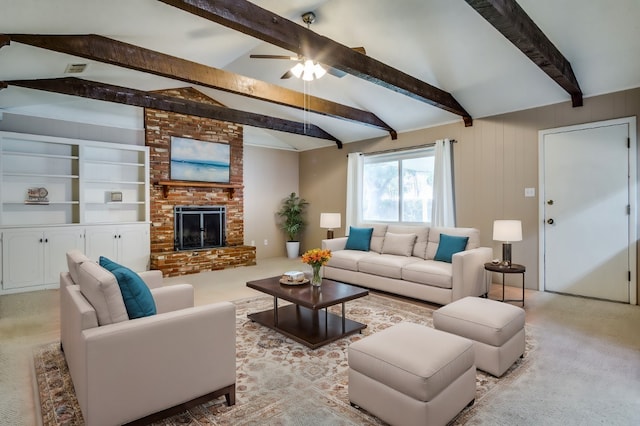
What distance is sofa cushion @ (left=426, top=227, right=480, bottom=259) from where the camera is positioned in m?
4.36

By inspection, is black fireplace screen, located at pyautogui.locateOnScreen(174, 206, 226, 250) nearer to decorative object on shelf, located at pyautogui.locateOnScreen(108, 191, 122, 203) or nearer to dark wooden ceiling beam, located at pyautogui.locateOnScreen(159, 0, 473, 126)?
decorative object on shelf, located at pyautogui.locateOnScreen(108, 191, 122, 203)

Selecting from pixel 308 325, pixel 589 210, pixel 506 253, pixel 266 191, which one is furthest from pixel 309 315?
pixel 266 191

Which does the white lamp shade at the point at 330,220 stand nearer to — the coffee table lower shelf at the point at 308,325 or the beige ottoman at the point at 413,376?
the coffee table lower shelf at the point at 308,325

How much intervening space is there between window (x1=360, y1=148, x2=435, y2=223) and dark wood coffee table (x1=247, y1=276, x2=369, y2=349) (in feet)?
10.6

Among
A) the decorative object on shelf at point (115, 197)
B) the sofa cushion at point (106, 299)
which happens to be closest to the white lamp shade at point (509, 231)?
the sofa cushion at point (106, 299)

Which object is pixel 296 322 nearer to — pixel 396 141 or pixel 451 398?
pixel 451 398

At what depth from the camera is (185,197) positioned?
646cm

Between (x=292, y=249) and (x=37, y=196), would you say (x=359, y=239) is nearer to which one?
(x=292, y=249)

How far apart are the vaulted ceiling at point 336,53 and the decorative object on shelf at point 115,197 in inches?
45.4

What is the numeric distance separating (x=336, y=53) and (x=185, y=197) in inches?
168

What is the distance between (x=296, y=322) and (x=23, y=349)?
226cm

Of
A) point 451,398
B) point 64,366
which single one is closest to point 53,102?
point 64,366

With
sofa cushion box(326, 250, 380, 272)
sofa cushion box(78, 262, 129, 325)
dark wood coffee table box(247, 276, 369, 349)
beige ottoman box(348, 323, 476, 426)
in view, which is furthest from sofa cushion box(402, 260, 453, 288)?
sofa cushion box(78, 262, 129, 325)

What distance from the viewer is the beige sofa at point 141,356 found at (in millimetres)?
1662
